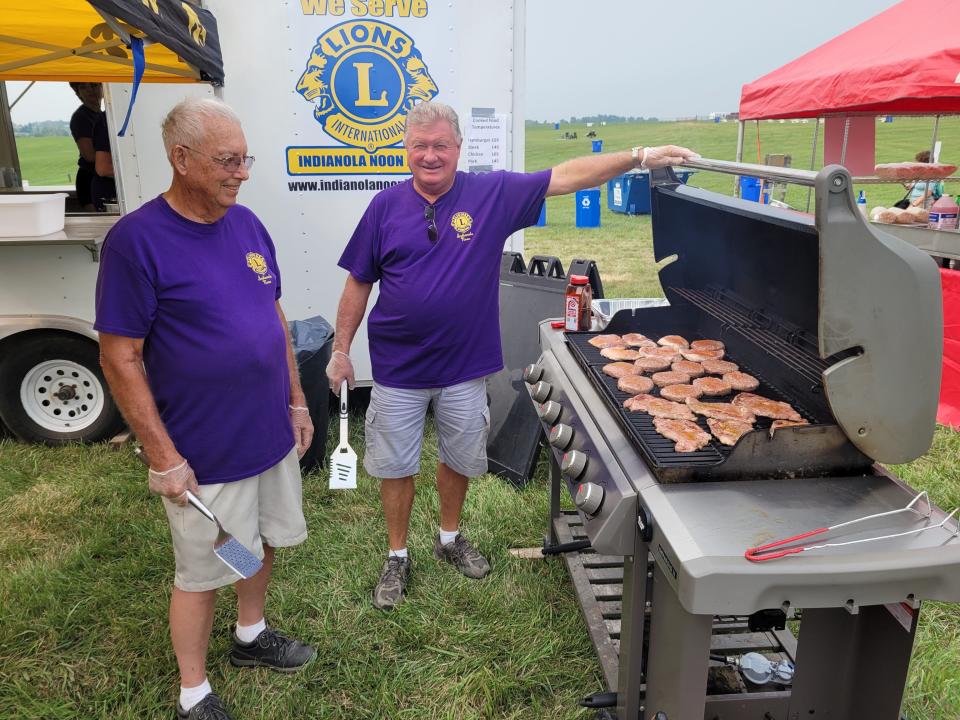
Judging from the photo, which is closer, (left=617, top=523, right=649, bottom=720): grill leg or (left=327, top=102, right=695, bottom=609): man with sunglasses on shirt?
(left=617, top=523, right=649, bottom=720): grill leg

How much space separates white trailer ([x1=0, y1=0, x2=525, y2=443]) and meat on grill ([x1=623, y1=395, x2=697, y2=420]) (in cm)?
278

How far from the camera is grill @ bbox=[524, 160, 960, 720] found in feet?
4.78

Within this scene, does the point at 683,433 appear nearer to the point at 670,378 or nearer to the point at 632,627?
the point at 670,378

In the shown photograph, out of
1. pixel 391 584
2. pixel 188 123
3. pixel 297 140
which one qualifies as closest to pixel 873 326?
pixel 188 123

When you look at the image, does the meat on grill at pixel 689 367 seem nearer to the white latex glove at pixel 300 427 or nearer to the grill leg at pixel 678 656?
the grill leg at pixel 678 656

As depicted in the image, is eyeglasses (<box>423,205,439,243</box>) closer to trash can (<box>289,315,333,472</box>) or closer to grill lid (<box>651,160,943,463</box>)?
grill lid (<box>651,160,943,463</box>)

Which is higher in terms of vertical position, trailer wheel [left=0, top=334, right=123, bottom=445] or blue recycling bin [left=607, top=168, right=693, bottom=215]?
blue recycling bin [left=607, top=168, right=693, bottom=215]

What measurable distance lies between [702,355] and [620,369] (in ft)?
1.20

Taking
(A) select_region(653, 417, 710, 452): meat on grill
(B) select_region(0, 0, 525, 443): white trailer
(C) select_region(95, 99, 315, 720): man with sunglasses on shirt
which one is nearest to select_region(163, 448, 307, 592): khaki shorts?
(C) select_region(95, 99, 315, 720): man with sunglasses on shirt

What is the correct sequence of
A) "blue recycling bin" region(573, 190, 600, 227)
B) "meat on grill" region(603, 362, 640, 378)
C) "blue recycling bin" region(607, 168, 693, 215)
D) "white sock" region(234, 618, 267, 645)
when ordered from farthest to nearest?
"blue recycling bin" region(607, 168, 693, 215), "blue recycling bin" region(573, 190, 600, 227), "white sock" region(234, 618, 267, 645), "meat on grill" region(603, 362, 640, 378)

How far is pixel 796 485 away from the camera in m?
1.76

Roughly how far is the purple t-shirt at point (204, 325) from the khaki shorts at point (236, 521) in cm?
8

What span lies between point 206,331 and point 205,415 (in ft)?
0.90

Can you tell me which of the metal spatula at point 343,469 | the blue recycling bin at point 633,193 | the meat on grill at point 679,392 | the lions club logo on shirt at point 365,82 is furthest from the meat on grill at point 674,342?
the blue recycling bin at point 633,193
